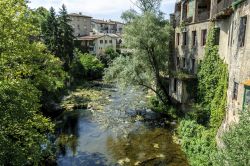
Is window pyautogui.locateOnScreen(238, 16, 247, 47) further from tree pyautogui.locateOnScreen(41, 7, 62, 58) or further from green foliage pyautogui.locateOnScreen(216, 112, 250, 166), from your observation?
tree pyautogui.locateOnScreen(41, 7, 62, 58)

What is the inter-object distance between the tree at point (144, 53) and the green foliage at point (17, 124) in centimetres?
1761

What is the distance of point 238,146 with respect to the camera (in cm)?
970

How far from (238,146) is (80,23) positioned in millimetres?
78819

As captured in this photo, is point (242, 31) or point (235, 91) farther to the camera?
point (235, 91)

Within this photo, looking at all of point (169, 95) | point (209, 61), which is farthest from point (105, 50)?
point (209, 61)

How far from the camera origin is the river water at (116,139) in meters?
20.9

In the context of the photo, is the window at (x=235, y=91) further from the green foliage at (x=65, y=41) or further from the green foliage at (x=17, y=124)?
the green foliage at (x=65, y=41)

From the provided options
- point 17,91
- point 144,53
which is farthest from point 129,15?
point 17,91

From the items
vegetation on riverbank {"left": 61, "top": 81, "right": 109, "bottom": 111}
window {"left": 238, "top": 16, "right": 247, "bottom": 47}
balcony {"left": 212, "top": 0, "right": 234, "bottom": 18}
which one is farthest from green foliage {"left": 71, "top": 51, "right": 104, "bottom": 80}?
window {"left": 238, "top": 16, "right": 247, "bottom": 47}

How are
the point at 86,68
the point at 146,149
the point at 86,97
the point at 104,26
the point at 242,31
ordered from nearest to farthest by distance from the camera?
the point at 242,31
the point at 146,149
the point at 86,97
the point at 86,68
the point at 104,26

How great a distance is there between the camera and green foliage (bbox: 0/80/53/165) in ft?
39.9

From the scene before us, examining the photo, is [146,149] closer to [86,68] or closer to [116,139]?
[116,139]

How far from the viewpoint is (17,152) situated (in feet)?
40.3

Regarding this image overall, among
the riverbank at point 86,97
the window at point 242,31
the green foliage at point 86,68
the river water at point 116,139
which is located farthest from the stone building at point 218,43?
the green foliage at point 86,68
